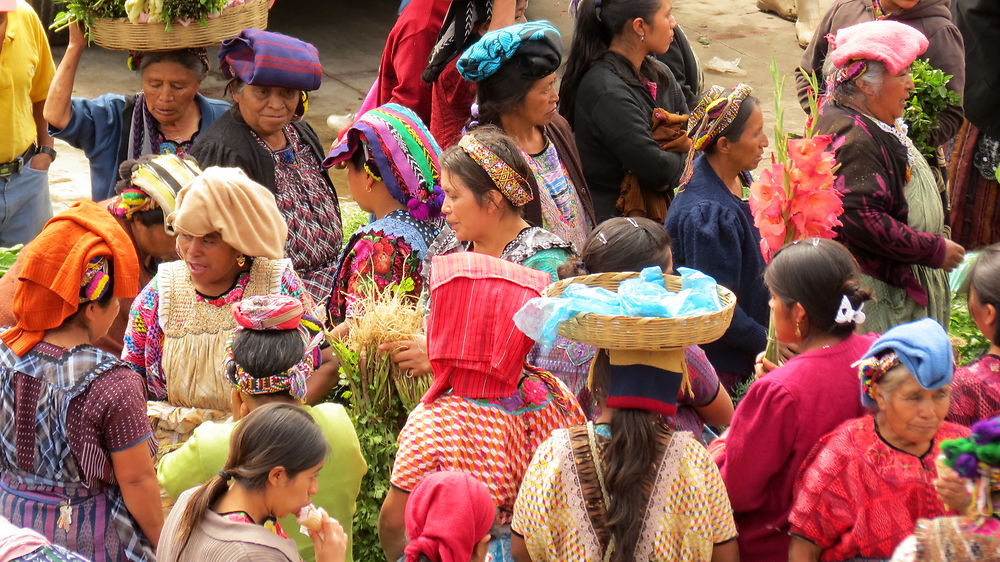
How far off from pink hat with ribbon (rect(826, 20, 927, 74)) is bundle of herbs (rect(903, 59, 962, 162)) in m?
0.90

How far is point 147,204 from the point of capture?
4.27 m

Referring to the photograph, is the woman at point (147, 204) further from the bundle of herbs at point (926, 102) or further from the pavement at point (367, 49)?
the pavement at point (367, 49)

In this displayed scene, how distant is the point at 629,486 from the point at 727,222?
76.5 inches

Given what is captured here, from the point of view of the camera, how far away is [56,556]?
246 centimetres

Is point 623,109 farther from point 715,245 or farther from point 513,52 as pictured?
point 715,245

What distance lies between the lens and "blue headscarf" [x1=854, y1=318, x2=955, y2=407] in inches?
111

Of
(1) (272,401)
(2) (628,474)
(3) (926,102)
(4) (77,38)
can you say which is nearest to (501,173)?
(1) (272,401)

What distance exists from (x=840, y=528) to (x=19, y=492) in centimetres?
249

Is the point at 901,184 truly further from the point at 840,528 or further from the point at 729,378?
the point at 840,528

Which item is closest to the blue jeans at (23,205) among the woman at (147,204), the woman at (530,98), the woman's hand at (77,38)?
the woman's hand at (77,38)

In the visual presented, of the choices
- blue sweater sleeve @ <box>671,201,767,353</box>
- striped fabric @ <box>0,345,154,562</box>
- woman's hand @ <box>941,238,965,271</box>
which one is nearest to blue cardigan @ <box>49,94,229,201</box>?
striped fabric @ <box>0,345,154,562</box>

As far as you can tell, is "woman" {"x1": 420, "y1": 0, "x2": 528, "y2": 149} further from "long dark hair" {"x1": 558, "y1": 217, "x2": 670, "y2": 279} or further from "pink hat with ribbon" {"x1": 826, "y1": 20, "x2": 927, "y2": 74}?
"long dark hair" {"x1": 558, "y1": 217, "x2": 670, "y2": 279}

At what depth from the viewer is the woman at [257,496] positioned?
2.79 meters

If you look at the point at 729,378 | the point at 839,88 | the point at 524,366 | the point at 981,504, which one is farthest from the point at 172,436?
the point at 839,88
